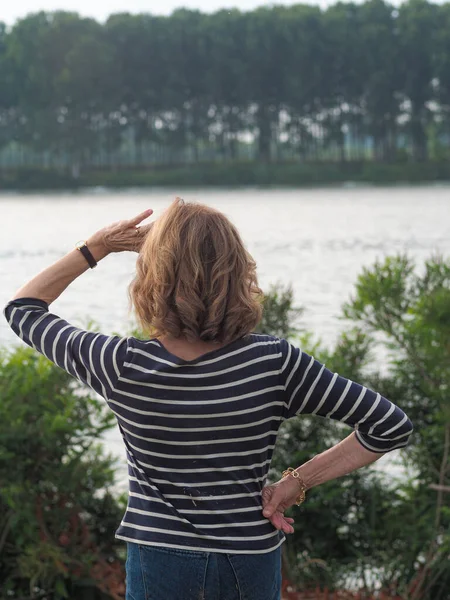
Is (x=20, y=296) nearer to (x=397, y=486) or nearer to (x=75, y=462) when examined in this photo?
(x=75, y=462)

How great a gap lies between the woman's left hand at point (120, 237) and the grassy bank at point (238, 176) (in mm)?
68423

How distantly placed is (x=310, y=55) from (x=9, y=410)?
81.8 m

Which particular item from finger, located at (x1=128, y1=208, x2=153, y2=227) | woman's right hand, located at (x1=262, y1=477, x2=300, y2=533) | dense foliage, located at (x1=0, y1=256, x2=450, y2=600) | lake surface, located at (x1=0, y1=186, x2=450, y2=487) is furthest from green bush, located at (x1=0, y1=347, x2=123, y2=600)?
woman's right hand, located at (x1=262, y1=477, x2=300, y2=533)

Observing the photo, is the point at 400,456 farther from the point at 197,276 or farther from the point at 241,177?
the point at 241,177

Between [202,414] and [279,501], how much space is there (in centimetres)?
26

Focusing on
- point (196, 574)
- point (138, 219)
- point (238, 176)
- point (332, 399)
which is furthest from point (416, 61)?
point (196, 574)

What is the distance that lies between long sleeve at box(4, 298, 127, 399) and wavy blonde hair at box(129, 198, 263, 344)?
0.11 m

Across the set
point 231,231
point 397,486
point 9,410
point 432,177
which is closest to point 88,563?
point 9,410

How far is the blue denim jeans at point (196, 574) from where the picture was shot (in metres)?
2.12

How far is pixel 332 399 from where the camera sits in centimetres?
214

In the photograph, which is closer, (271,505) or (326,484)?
(271,505)

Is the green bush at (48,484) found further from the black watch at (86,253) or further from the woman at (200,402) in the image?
the woman at (200,402)

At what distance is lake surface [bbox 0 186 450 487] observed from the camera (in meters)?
9.12

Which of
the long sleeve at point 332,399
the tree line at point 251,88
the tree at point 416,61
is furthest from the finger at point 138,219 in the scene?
the tree at point 416,61
